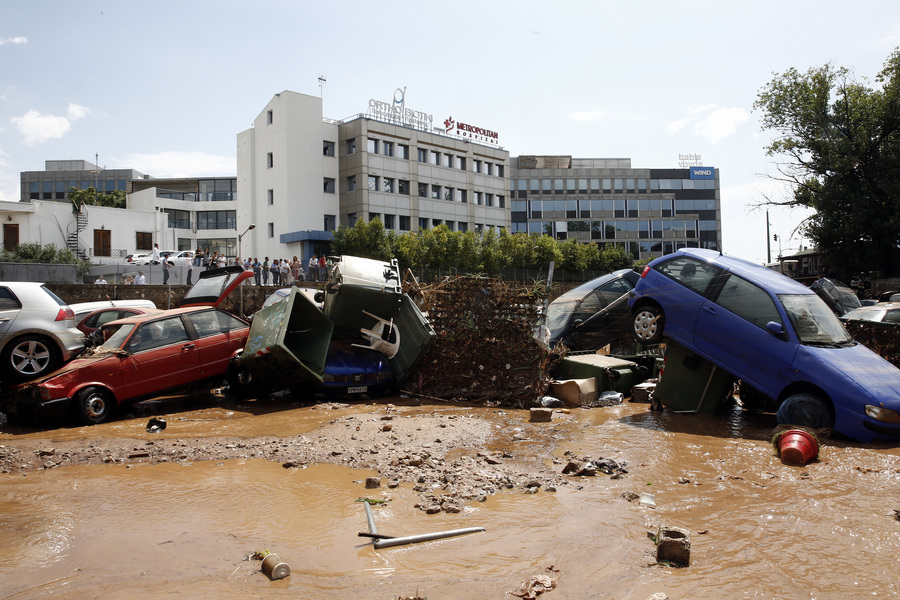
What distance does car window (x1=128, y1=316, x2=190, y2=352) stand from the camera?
962 centimetres

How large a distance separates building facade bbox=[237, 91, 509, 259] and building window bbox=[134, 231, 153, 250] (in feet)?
25.2

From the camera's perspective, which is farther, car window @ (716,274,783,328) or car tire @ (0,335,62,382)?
car tire @ (0,335,62,382)

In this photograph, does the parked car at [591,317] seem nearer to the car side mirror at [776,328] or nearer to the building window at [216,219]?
the car side mirror at [776,328]

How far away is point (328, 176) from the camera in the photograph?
5053 centimetres

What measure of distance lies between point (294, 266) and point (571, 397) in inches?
810

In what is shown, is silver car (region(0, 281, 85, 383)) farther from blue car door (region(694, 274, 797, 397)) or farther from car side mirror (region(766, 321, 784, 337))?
car side mirror (region(766, 321, 784, 337))

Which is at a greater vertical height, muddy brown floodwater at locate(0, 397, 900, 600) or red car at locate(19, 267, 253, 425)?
red car at locate(19, 267, 253, 425)

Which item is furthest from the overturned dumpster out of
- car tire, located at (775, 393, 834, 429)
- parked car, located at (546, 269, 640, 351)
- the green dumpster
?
car tire, located at (775, 393, 834, 429)

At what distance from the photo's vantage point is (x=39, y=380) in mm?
8531

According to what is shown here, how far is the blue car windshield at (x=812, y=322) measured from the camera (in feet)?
25.4

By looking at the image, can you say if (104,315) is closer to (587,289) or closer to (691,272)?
(587,289)

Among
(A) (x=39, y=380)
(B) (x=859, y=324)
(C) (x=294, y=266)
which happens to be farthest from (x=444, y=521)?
(C) (x=294, y=266)

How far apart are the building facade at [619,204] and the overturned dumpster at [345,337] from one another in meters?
72.3

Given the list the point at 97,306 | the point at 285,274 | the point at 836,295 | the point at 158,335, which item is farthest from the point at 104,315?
the point at 836,295
